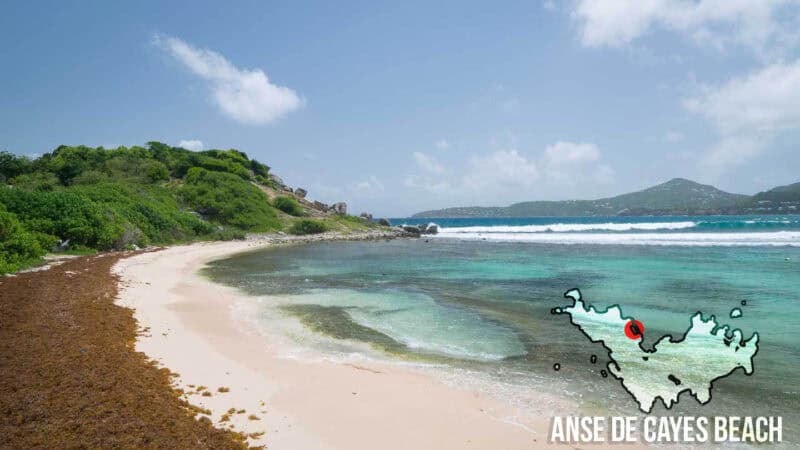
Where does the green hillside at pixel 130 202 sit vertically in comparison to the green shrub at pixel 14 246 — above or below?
above

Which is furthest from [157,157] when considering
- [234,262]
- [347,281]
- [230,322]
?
[230,322]

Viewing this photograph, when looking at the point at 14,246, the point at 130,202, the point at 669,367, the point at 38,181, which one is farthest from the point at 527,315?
the point at 38,181

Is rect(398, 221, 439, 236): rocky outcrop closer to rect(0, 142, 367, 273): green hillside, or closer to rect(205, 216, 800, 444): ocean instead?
rect(0, 142, 367, 273): green hillside

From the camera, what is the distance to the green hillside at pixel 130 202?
2181cm

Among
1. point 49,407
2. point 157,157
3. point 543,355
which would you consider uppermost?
point 157,157

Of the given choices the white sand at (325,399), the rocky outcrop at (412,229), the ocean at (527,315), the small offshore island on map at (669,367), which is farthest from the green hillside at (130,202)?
the small offshore island on map at (669,367)

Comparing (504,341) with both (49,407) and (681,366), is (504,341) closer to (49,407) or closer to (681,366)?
(681,366)

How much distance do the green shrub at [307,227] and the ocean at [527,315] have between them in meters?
29.9

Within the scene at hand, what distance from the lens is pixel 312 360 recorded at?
8.38 m

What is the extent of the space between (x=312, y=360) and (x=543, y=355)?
4978 mm

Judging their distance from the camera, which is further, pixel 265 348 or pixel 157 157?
pixel 157 157

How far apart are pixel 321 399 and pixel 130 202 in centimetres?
3688

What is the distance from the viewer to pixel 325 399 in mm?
6461

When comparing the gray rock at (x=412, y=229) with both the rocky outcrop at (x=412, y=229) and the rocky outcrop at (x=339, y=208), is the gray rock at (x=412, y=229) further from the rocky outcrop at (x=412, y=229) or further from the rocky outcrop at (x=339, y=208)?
the rocky outcrop at (x=339, y=208)
